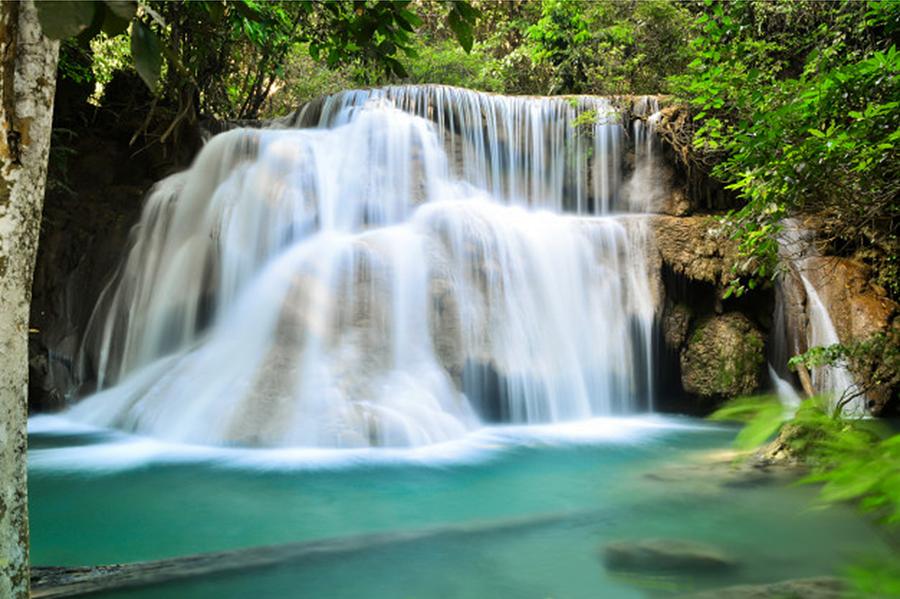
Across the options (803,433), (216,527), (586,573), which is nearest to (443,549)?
(586,573)

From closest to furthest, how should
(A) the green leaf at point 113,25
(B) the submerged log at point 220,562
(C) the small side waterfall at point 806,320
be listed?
(A) the green leaf at point 113,25
(B) the submerged log at point 220,562
(C) the small side waterfall at point 806,320

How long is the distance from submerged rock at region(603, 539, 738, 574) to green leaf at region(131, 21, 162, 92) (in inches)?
129

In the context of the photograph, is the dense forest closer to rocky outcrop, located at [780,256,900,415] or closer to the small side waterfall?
rocky outcrop, located at [780,256,900,415]

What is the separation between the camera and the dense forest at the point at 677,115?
2459mm

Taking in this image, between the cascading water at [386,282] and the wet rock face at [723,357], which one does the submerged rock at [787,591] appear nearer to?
the cascading water at [386,282]

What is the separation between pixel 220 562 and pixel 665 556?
2436 millimetres

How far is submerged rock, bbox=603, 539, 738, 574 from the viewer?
3.58 m

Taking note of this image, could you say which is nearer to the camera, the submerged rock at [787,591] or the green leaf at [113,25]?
the green leaf at [113,25]

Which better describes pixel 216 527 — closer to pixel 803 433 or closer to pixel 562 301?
pixel 803 433

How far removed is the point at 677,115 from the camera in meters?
11.9

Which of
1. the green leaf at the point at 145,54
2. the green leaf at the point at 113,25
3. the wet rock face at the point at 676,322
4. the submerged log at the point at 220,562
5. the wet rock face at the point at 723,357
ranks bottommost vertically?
the submerged log at the point at 220,562

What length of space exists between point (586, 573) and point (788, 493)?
6.89 ft

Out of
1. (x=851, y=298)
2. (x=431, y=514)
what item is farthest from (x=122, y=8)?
(x=851, y=298)

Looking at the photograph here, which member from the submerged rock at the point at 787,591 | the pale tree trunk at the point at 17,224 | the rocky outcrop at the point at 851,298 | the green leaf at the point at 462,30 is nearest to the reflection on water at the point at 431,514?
the submerged rock at the point at 787,591
